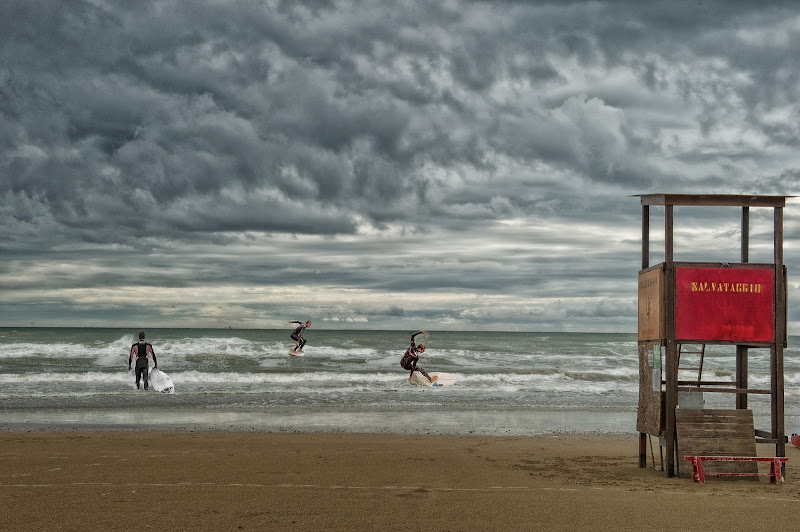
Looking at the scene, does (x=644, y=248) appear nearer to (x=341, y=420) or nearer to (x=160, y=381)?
(x=341, y=420)

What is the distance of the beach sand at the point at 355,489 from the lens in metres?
7.86

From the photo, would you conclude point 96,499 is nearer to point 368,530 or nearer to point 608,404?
point 368,530

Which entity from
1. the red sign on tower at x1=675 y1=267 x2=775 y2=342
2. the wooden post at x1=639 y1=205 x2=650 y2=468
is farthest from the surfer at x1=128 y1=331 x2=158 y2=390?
the red sign on tower at x1=675 y1=267 x2=775 y2=342

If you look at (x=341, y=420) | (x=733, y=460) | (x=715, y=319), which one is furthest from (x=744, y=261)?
(x=341, y=420)

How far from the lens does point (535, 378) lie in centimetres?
3428

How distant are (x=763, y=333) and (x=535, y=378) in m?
23.9

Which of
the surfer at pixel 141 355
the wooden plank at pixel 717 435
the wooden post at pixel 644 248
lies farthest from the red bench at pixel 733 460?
the surfer at pixel 141 355

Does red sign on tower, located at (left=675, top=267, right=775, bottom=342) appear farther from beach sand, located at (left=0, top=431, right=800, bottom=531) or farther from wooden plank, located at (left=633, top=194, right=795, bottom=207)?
beach sand, located at (left=0, top=431, right=800, bottom=531)

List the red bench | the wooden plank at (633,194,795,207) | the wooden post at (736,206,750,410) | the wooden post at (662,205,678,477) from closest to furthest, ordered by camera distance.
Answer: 1. the red bench
2. the wooden post at (662,205,678,477)
3. the wooden plank at (633,194,795,207)
4. the wooden post at (736,206,750,410)

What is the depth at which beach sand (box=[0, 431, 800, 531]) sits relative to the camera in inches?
309

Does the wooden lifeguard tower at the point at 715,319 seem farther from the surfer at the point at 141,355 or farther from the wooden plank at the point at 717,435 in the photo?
the surfer at the point at 141,355

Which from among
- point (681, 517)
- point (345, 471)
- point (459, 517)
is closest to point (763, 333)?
point (681, 517)

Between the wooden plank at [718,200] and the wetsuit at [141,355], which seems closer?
the wooden plank at [718,200]

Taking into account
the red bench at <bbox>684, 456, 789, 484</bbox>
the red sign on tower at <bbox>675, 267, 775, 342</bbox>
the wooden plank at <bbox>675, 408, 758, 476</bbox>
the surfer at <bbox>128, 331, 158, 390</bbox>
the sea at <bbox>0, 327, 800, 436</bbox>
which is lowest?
the sea at <bbox>0, 327, 800, 436</bbox>
